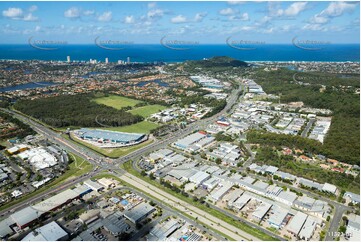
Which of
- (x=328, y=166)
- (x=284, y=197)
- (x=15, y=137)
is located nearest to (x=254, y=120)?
(x=328, y=166)

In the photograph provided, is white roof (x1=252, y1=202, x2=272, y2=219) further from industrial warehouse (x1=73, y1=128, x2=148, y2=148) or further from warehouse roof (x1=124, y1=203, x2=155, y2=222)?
industrial warehouse (x1=73, y1=128, x2=148, y2=148)

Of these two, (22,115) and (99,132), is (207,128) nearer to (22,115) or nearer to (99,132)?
(99,132)

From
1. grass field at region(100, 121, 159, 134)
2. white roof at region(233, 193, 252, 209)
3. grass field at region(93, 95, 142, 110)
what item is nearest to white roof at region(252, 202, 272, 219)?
white roof at region(233, 193, 252, 209)

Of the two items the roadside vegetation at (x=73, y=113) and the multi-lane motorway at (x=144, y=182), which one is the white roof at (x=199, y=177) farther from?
the roadside vegetation at (x=73, y=113)

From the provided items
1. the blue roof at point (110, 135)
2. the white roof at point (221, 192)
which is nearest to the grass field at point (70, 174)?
the blue roof at point (110, 135)

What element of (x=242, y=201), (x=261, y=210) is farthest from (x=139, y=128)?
(x=261, y=210)

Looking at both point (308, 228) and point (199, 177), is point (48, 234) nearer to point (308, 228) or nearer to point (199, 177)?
point (199, 177)
